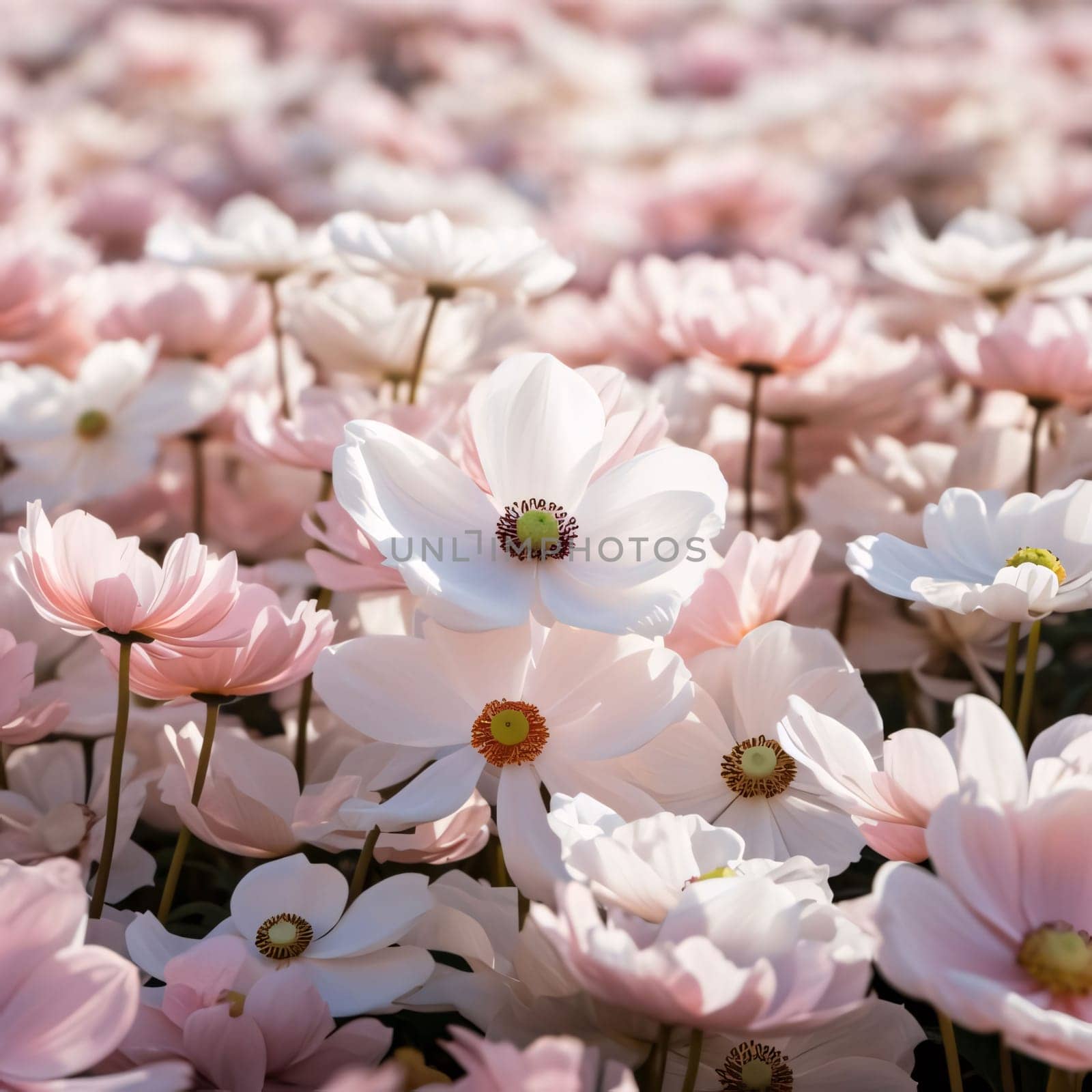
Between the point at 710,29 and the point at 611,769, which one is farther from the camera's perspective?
the point at 710,29

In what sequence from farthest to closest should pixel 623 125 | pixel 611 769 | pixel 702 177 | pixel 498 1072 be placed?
pixel 623 125 → pixel 702 177 → pixel 611 769 → pixel 498 1072

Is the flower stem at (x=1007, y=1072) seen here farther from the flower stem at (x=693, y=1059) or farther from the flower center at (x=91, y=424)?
the flower center at (x=91, y=424)

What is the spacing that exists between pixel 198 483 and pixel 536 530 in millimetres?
474

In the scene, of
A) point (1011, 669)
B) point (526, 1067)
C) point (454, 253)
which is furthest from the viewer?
point (454, 253)

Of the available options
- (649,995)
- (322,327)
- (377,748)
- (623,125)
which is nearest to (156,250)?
(322,327)

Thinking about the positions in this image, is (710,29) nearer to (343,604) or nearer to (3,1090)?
(343,604)

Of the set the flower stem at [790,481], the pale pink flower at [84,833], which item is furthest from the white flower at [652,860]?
the flower stem at [790,481]

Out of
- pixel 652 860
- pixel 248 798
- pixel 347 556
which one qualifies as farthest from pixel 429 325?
pixel 652 860

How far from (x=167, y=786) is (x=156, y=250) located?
499 mm

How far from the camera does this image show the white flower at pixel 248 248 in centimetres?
93

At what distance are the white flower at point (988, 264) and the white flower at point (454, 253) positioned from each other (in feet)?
1.14

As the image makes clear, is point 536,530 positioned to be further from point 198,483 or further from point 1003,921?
point 198,483

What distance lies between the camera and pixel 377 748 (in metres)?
0.59

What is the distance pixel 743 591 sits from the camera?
1.95 feet
